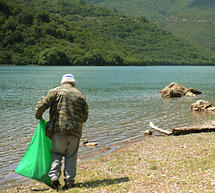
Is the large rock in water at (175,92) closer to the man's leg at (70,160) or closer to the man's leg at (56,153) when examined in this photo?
the man's leg at (70,160)

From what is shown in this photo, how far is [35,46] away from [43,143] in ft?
591

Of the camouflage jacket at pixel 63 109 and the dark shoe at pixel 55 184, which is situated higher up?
the camouflage jacket at pixel 63 109

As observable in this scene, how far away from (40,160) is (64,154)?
0.71 meters

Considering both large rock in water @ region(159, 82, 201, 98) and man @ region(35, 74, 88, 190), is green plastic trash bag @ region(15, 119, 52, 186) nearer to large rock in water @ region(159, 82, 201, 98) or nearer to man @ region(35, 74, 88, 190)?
man @ region(35, 74, 88, 190)

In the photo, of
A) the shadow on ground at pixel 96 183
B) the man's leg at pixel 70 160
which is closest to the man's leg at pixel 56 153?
the man's leg at pixel 70 160

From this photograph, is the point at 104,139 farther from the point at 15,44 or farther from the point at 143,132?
the point at 15,44

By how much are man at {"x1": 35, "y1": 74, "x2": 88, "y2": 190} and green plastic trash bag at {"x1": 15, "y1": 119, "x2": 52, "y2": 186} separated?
23 cm

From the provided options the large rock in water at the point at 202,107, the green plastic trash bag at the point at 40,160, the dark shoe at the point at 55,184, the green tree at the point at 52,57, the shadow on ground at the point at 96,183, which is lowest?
the large rock in water at the point at 202,107

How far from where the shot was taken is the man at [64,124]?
8336 millimetres

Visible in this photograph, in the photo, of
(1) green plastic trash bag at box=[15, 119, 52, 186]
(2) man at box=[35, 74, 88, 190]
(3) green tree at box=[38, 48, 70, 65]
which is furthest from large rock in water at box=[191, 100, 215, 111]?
(3) green tree at box=[38, 48, 70, 65]

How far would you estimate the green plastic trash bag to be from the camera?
8.63 m

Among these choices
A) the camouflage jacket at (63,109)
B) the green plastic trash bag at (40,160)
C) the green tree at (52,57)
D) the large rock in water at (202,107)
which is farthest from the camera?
the green tree at (52,57)

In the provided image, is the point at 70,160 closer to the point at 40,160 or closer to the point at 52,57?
the point at 40,160

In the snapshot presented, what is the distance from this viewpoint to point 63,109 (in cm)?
832
